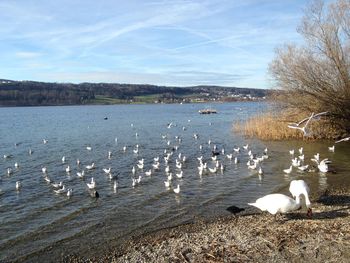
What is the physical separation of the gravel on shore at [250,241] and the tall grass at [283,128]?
20573 mm

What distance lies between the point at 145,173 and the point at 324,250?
1375 centimetres

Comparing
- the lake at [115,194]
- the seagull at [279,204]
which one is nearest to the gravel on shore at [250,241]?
the seagull at [279,204]

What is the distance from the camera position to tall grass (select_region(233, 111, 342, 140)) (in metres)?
34.2

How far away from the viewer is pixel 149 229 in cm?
1329

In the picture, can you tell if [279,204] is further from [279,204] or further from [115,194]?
[115,194]

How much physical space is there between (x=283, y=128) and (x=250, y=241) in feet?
85.5

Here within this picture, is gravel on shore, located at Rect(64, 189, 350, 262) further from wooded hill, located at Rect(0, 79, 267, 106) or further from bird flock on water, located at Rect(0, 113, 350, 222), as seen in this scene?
wooded hill, located at Rect(0, 79, 267, 106)

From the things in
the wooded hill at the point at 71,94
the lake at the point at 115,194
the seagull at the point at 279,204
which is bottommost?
the lake at the point at 115,194

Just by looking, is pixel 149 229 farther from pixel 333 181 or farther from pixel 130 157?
pixel 130 157

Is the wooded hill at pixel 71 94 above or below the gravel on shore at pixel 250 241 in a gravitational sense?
above

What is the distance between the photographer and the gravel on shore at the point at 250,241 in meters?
9.96

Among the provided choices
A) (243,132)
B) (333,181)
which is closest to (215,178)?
(333,181)

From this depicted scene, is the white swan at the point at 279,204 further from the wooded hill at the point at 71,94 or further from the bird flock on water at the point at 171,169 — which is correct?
the wooded hill at the point at 71,94

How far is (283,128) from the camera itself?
35.7 meters
